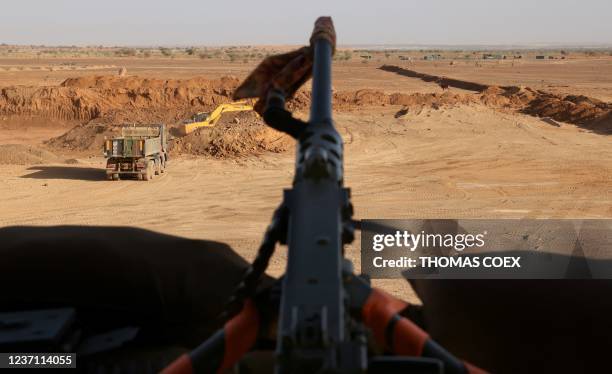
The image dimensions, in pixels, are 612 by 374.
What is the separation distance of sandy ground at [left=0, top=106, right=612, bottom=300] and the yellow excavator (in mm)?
3465

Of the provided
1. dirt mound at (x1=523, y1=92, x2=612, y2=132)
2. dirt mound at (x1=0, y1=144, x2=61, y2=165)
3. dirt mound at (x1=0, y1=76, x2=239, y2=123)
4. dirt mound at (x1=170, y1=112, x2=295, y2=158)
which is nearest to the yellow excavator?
dirt mound at (x1=170, y1=112, x2=295, y2=158)

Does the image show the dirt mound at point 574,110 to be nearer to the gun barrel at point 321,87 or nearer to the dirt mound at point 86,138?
the dirt mound at point 86,138

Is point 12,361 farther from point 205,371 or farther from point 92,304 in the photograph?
point 205,371

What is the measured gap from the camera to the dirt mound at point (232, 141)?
26594 mm

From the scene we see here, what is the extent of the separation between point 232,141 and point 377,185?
807 centimetres

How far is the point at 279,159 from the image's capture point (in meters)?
25.5

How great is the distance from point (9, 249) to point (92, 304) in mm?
840

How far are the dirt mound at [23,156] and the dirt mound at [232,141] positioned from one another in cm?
485

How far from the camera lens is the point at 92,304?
4.36 metres

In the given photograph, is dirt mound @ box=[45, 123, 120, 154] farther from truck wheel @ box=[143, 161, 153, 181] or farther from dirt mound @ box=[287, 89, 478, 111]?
dirt mound @ box=[287, 89, 478, 111]

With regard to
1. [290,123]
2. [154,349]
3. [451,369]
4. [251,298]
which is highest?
[290,123]

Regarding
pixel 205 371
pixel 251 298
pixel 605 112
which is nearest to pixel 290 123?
pixel 251 298

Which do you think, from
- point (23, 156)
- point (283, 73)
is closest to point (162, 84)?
point (23, 156)

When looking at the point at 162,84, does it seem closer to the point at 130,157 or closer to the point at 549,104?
the point at 130,157
